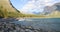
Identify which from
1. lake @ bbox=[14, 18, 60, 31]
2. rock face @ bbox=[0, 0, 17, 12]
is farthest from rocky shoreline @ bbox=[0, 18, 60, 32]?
rock face @ bbox=[0, 0, 17, 12]

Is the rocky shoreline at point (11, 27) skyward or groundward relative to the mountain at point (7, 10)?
groundward

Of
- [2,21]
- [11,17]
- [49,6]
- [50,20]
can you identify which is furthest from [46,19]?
[2,21]

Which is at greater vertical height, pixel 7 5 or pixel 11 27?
pixel 7 5

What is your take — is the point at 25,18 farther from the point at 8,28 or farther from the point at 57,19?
the point at 57,19

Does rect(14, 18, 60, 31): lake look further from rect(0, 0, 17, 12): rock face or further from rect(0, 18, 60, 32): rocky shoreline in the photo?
rect(0, 0, 17, 12): rock face

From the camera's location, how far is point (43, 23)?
7.68 feet

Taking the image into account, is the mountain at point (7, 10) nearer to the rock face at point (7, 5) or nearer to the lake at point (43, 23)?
the rock face at point (7, 5)

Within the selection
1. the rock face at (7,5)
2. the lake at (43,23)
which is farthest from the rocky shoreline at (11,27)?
the rock face at (7,5)

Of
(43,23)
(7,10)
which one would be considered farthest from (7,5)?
(43,23)

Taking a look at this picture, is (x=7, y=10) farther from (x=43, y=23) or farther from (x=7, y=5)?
(x=43, y=23)

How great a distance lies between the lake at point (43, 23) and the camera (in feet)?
7.56

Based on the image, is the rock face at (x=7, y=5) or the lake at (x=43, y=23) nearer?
the lake at (x=43, y=23)

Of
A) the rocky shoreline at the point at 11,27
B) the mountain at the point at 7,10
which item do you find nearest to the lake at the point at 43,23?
the rocky shoreline at the point at 11,27

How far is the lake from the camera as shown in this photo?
2.30 meters
